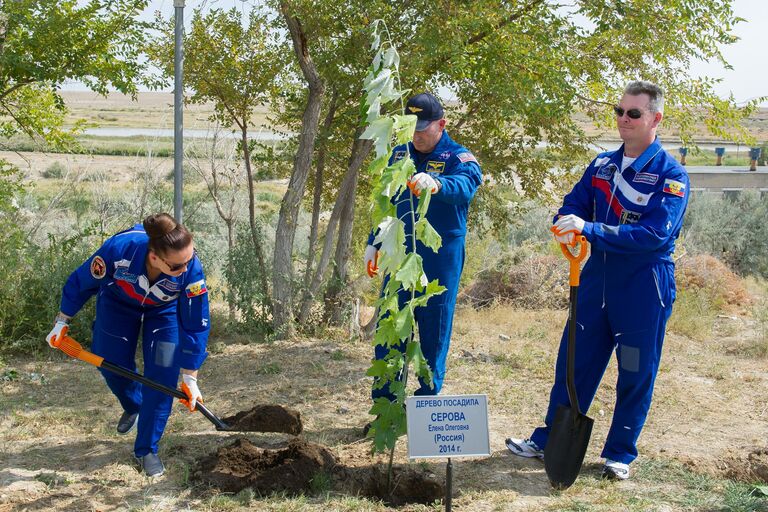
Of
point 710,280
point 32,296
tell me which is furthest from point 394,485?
point 710,280

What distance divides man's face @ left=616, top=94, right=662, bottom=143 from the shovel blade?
1486 millimetres

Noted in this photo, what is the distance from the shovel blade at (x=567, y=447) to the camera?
4223 millimetres

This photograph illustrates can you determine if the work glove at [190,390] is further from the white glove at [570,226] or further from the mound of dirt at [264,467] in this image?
the white glove at [570,226]

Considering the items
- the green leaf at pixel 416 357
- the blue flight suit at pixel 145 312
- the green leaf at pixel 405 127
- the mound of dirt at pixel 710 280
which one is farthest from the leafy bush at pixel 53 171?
the green leaf at pixel 405 127

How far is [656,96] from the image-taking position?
420 centimetres

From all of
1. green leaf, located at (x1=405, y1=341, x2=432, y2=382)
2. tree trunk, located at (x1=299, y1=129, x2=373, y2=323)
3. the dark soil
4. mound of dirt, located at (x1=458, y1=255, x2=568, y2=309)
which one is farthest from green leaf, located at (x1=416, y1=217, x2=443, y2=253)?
mound of dirt, located at (x1=458, y1=255, x2=568, y2=309)

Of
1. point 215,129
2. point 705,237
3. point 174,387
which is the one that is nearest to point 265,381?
point 174,387

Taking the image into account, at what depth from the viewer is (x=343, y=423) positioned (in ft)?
17.2

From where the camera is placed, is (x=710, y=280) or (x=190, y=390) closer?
(x=190, y=390)

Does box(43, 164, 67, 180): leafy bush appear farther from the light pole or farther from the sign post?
the sign post

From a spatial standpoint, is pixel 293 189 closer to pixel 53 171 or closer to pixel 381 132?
pixel 381 132

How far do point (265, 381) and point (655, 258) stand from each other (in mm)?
3112

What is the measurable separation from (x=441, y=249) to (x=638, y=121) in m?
1.26

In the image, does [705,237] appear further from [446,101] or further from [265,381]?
[265,381]
